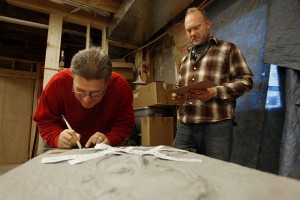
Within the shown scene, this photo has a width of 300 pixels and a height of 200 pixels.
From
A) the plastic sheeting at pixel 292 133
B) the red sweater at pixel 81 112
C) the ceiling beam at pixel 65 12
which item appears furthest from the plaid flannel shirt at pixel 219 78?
the ceiling beam at pixel 65 12

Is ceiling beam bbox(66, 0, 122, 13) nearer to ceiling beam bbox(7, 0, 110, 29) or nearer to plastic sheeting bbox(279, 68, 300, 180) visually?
ceiling beam bbox(7, 0, 110, 29)

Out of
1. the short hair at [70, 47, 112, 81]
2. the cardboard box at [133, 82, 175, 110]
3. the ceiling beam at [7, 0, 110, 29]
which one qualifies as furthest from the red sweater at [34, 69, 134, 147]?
the ceiling beam at [7, 0, 110, 29]

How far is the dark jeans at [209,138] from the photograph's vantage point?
3.91 ft

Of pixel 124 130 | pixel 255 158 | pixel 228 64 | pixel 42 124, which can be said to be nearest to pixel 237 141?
pixel 255 158

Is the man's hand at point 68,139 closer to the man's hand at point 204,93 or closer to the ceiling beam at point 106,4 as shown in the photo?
the man's hand at point 204,93

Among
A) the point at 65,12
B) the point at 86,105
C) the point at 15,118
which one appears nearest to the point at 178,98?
the point at 86,105

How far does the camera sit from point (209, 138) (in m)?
1.24

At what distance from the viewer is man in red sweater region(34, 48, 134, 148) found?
3.38 ft

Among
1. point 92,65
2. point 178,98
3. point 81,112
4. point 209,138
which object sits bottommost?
point 209,138

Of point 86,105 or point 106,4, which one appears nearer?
point 86,105

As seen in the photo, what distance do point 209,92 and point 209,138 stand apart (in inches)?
11.3

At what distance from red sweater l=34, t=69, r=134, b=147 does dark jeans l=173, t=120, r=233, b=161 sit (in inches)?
14.9

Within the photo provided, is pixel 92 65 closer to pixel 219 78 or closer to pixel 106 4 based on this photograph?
pixel 219 78

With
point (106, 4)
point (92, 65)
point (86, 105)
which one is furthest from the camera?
point (106, 4)
